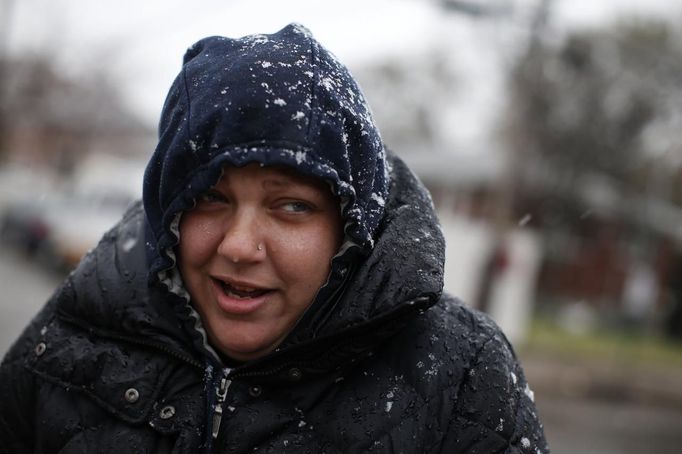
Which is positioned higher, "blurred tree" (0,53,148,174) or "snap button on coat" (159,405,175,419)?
"blurred tree" (0,53,148,174)

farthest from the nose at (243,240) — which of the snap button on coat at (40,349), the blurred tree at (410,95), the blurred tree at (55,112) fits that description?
the blurred tree at (410,95)

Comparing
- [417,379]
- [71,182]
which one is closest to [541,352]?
[417,379]

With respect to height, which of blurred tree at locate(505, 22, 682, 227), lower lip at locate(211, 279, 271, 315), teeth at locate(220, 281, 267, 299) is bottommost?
lower lip at locate(211, 279, 271, 315)

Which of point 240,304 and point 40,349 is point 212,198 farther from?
point 40,349

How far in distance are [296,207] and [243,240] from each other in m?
0.14

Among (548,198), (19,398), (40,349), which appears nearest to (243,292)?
(40,349)

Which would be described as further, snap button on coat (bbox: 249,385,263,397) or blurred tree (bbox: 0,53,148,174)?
blurred tree (bbox: 0,53,148,174)

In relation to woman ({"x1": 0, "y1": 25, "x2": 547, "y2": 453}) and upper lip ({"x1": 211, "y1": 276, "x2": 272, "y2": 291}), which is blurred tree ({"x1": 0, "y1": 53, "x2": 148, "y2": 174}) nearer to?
woman ({"x1": 0, "y1": 25, "x2": 547, "y2": 453})

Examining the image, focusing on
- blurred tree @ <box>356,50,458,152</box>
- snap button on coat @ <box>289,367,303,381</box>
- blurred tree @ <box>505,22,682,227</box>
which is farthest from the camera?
blurred tree @ <box>356,50,458,152</box>

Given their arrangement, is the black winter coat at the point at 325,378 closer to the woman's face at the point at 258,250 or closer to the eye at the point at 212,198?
the woman's face at the point at 258,250

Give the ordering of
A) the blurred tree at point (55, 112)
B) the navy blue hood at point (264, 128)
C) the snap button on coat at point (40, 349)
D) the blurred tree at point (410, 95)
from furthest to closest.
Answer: the blurred tree at point (410, 95), the blurred tree at point (55, 112), the snap button on coat at point (40, 349), the navy blue hood at point (264, 128)

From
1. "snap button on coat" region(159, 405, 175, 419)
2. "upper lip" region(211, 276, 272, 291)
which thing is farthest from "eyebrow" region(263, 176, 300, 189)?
"snap button on coat" region(159, 405, 175, 419)

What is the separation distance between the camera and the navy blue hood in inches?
58.4

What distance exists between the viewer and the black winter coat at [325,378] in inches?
61.2
